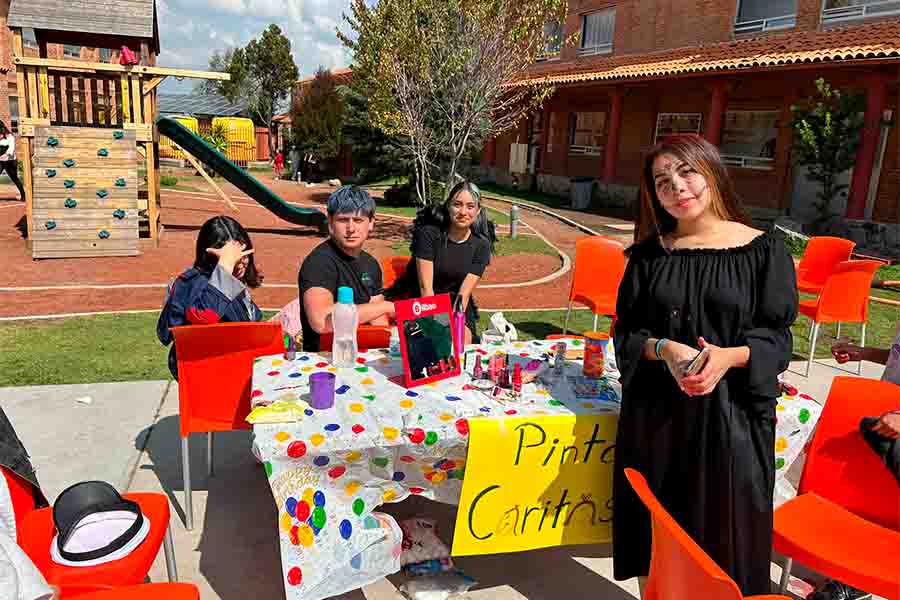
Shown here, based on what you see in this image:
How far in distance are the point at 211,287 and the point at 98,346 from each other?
11.2 ft

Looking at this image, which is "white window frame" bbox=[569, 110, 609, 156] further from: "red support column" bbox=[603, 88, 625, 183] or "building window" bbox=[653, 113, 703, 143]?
"building window" bbox=[653, 113, 703, 143]

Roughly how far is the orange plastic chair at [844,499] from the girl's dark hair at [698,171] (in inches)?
39.5

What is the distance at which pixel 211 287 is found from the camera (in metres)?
3.07

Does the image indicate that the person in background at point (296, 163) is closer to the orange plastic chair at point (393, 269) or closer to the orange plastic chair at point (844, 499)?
the orange plastic chair at point (393, 269)

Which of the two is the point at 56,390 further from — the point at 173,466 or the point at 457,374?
the point at 457,374

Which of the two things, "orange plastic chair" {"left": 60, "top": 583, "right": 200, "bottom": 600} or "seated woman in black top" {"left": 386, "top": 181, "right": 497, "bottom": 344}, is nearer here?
"orange plastic chair" {"left": 60, "top": 583, "right": 200, "bottom": 600}

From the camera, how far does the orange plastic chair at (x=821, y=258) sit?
6711mm

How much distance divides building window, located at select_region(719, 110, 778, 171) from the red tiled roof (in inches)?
70.6

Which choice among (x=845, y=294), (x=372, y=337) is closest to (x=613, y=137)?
(x=845, y=294)

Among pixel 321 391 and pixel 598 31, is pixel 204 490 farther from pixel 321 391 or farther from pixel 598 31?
pixel 598 31

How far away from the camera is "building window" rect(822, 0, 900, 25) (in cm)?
1512

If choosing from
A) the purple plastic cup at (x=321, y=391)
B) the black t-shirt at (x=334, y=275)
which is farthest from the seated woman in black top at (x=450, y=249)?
the purple plastic cup at (x=321, y=391)

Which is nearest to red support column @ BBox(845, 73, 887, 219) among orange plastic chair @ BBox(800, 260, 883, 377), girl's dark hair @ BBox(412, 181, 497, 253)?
orange plastic chair @ BBox(800, 260, 883, 377)

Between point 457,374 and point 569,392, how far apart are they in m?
0.50
